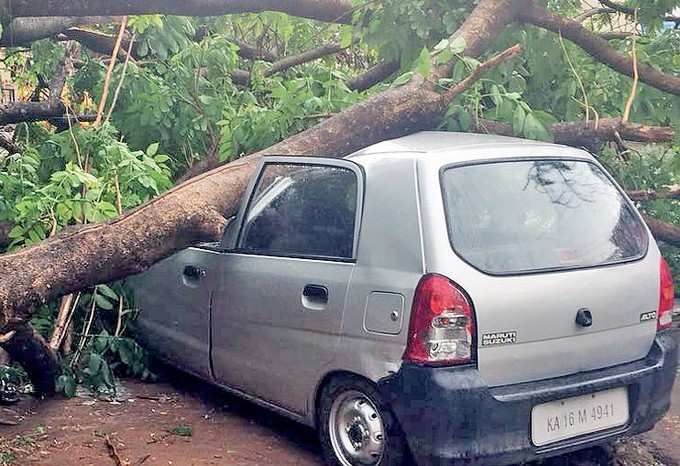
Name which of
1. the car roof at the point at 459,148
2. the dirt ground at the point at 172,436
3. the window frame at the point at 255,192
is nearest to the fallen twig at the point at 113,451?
the dirt ground at the point at 172,436

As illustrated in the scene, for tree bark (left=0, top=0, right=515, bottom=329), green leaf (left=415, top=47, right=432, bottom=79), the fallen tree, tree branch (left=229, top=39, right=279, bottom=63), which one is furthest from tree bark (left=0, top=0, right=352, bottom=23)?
tree branch (left=229, top=39, right=279, bottom=63)

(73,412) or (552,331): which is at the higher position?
(552,331)

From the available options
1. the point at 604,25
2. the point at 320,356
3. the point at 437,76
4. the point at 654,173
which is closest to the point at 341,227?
the point at 320,356

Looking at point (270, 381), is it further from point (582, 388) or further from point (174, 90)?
point (174, 90)

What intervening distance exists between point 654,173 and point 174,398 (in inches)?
186

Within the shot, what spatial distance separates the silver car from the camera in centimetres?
349

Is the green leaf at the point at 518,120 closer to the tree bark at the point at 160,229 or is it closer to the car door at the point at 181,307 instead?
the tree bark at the point at 160,229

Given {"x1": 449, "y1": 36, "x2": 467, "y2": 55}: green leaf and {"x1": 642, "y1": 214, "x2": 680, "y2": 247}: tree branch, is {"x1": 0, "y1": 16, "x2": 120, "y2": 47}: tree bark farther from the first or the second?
{"x1": 642, "y1": 214, "x2": 680, "y2": 247}: tree branch

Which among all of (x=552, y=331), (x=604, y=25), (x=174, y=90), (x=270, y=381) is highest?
(x=604, y=25)

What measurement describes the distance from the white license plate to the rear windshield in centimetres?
60

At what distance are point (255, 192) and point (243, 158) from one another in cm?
63

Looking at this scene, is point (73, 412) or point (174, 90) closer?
point (73, 412)

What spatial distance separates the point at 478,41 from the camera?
244 inches

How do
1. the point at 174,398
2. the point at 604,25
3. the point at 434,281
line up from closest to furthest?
1. the point at 434,281
2. the point at 174,398
3. the point at 604,25
